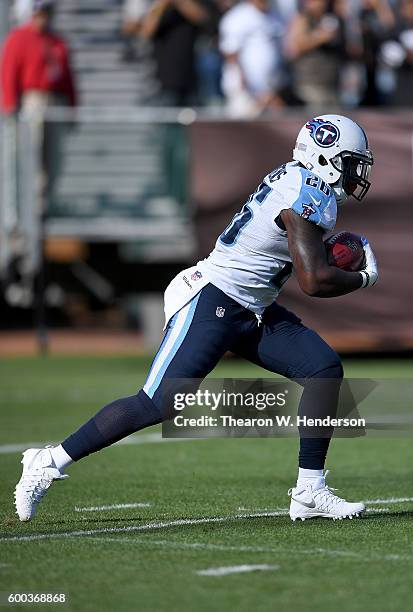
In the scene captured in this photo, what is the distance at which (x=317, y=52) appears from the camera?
14.0m

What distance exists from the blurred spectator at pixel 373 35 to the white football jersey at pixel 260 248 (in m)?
8.83

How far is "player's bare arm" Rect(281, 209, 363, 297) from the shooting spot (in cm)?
543

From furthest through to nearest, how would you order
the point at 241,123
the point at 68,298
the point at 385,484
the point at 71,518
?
the point at 68,298 → the point at 241,123 → the point at 385,484 → the point at 71,518

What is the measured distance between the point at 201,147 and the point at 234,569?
8871mm

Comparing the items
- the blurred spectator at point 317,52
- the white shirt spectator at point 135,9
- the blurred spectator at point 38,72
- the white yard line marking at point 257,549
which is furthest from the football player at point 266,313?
the white shirt spectator at point 135,9

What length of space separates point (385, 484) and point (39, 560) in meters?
2.60

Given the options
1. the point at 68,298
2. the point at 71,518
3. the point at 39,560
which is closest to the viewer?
the point at 39,560

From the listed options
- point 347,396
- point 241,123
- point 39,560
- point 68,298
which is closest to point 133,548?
point 39,560

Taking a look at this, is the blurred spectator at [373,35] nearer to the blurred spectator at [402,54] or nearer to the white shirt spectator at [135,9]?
the blurred spectator at [402,54]

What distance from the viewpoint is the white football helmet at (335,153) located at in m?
5.68

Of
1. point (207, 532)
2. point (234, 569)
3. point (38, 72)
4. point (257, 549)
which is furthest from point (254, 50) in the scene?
point (234, 569)

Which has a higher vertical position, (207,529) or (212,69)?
(212,69)

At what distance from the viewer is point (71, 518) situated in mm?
5895

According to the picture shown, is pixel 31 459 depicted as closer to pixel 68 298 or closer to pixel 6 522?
pixel 6 522
